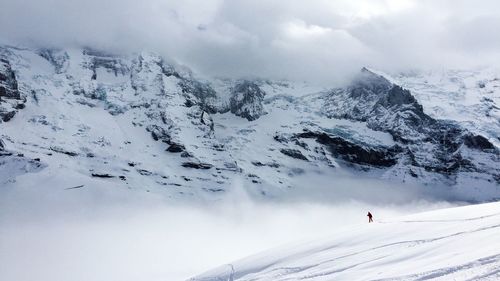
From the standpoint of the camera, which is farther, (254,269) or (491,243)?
(254,269)

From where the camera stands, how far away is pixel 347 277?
37.9m

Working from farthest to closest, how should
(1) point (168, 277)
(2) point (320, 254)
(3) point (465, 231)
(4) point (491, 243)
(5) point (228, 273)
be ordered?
1. (1) point (168, 277)
2. (5) point (228, 273)
3. (2) point (320, 254)
4. (3) point (465, 231)
5. (4) point (491, 243)

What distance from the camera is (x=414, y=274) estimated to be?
34000mm

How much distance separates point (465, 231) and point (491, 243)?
20.3 ft

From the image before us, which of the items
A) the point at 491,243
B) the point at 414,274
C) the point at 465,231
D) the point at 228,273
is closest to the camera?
the point at 414,274

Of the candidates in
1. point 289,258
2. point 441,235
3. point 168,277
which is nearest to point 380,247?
point 441,235

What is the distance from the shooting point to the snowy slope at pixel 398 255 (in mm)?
33656

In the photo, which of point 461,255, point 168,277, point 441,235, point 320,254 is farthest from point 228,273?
point 168,277

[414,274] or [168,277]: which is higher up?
[414,274]

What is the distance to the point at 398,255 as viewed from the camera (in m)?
40.1

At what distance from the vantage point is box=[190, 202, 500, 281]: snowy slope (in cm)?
3366

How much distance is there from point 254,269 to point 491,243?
17.7 m

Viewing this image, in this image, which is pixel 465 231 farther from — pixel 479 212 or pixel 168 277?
pixel 168 277

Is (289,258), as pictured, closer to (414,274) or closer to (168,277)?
(414,274)
